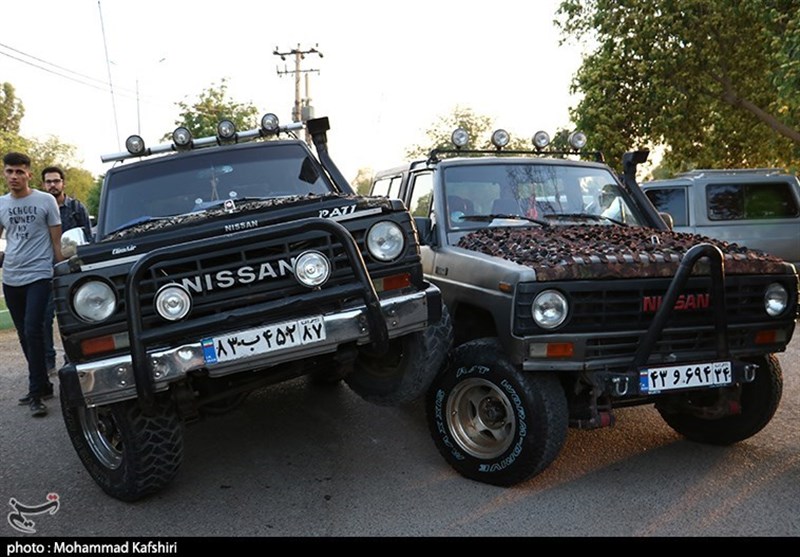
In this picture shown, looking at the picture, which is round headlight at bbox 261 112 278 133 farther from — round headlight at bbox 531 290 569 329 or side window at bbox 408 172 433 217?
round headlight at bbox 531 290 569 329

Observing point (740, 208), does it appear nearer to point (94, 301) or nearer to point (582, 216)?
point (582, 216)

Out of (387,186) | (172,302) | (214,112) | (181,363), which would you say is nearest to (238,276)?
(172,302)

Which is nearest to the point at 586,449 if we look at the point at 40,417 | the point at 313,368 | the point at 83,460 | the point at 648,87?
the point at 313,368

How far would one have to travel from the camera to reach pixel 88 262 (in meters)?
3.30

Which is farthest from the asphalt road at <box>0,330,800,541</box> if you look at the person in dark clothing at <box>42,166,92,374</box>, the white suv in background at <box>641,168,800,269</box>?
the white suv in background at <box>641,168,800,269</box>

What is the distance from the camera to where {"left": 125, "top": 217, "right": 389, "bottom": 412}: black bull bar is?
3146 millimetres

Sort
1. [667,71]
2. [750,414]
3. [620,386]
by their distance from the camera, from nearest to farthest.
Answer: [620,386]
[750,414]
[667,71]

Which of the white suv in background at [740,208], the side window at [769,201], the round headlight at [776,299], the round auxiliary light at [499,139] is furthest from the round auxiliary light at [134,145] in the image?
the side window at [769,201]

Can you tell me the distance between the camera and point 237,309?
3379 millimetres

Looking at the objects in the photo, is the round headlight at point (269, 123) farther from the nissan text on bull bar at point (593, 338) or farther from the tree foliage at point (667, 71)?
the tree foliage at point (667, 71)

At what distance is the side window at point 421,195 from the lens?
16.6ft

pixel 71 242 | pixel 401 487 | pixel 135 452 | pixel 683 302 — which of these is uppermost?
pixel 71 242

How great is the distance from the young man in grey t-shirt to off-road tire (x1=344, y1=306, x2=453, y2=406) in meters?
2.99

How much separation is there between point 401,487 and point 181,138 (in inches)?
122
